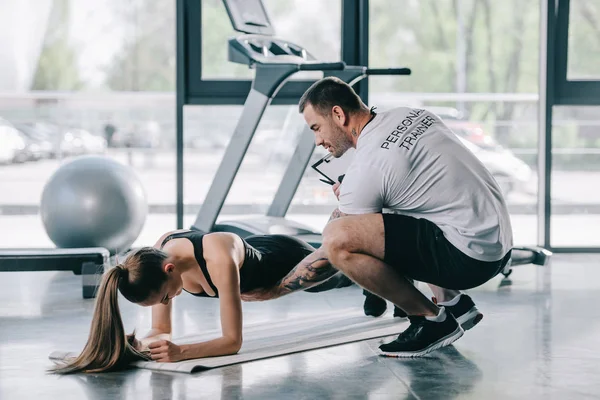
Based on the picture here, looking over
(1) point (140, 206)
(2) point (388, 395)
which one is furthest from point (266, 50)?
(2) point (388, 395)

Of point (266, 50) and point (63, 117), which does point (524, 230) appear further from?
point (63, 117)

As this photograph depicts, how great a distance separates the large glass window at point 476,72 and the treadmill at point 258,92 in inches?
37.5

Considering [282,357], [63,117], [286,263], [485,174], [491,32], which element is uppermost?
[491,32]

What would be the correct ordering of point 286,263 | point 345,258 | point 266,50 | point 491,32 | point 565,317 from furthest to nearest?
point 491,32
point 266,50
point 565,317
point 286,263
point 345,258

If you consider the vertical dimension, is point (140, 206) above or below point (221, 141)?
below

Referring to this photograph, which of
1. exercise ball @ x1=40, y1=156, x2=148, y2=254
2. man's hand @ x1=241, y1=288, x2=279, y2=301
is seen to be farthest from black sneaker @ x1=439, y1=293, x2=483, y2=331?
exercise ball @ x1=40, y1=156, x2=148, y2=254

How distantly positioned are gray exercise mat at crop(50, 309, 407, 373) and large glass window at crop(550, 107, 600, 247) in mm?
2430

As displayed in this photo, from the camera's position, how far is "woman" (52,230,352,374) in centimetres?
237

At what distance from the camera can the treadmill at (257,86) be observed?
4.14 meters

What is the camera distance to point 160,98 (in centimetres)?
538

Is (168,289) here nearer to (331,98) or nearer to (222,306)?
(222,306)

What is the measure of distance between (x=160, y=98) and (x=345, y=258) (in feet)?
9.94

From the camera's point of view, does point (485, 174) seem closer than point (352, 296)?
Yes

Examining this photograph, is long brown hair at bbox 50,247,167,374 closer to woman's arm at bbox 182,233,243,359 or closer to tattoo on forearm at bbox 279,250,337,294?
woman's arm at bbox 182,233,243,359
